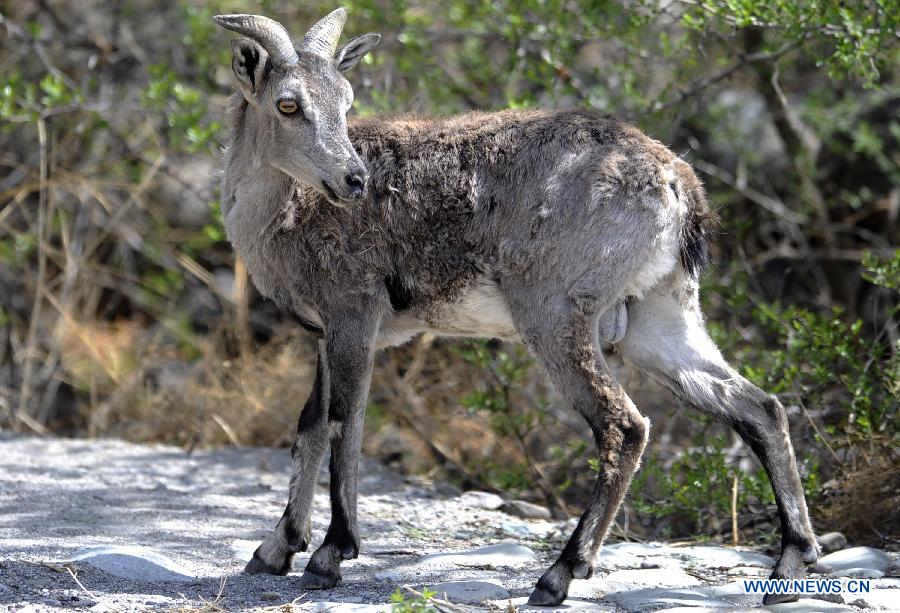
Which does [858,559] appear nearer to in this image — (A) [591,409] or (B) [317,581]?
(A) [591,409]

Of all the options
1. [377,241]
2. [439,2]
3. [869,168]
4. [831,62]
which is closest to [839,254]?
[869,168]

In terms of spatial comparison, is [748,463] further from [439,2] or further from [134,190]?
[134,190]

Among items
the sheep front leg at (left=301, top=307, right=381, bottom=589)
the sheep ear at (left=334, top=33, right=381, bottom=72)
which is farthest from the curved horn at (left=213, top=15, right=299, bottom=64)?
the sheep front leg at (left=301, top=307, right=381, bottom=589)

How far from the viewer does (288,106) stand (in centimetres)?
571

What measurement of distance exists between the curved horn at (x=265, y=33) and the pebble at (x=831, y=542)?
13.2ft

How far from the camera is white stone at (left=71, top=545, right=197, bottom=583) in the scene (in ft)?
17.4

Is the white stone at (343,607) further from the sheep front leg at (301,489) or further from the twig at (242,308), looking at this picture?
the twig at (242,308)

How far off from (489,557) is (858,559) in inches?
78.1

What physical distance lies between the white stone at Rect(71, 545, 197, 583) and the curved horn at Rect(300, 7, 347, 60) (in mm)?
2783

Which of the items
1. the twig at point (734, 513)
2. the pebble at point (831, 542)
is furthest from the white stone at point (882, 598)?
the twig at point (734, 513)

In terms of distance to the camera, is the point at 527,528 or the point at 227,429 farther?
the point at 227,429

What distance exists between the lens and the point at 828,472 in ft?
24.0

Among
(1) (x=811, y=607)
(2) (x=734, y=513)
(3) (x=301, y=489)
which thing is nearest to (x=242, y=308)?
(3) (x=301, y=489)

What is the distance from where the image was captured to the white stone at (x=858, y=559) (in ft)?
19.1
